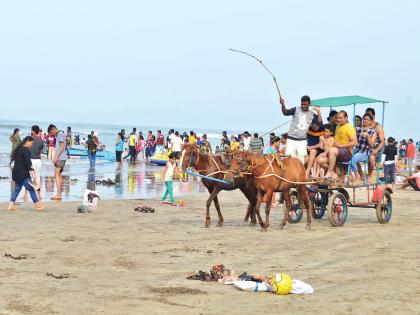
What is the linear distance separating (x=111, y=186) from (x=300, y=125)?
1253 centimetres

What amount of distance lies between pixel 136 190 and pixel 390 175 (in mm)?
10117

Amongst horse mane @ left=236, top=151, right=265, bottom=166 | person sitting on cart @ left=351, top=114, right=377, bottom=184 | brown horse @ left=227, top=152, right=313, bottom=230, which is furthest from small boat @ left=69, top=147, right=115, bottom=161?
horse mane @ left=236, top=151, right=265, bottom=166

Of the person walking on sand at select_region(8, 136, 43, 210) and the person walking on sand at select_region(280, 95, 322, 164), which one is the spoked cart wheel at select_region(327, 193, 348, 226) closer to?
the person walking on sand at select_region(280, 95, 322, 164)

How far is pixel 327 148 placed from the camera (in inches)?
626

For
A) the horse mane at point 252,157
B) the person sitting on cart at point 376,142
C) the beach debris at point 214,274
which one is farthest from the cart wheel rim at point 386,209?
the beach debris at point 214,274

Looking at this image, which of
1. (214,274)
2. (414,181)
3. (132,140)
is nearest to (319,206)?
(214,274)

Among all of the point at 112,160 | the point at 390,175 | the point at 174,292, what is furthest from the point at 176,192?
the point at 112,160

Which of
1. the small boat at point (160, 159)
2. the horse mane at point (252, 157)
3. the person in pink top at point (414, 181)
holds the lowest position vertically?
the person in pink top at point (414, 181)

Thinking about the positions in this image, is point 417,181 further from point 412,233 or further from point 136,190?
point 412,233

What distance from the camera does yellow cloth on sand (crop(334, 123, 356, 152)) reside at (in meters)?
15.7

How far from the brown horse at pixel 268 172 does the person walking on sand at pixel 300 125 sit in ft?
1.92

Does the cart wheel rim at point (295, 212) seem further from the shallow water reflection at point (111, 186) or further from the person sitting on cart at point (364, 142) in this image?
the shallow water reflection at point (111, 186)

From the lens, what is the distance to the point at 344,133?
15.8 meters

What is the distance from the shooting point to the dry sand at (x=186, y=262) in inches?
328
